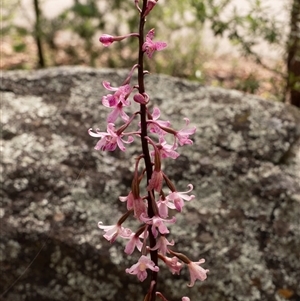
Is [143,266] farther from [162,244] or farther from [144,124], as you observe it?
[144,124]

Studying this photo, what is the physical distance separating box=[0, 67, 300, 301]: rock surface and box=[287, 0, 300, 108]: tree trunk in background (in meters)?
0.71

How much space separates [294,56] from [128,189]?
5.27 feet

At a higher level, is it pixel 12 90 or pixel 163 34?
pixel 12 90

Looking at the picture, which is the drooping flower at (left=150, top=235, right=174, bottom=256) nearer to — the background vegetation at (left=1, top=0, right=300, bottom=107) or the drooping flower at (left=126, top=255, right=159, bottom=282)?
the drooping flower at (left=126, top=255, right=159, bottom=282)

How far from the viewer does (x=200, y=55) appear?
5180 millimetres

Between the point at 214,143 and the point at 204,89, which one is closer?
the point at 214,143

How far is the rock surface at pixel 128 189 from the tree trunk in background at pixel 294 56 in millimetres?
706

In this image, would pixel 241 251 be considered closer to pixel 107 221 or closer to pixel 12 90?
pixel 107 221

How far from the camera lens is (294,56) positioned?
12.0ft

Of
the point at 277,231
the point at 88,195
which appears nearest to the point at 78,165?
the point at 88,195

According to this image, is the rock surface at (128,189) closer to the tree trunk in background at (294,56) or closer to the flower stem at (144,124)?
the tree trunk in background at (294,56)

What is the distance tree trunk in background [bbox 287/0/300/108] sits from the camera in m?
3.31

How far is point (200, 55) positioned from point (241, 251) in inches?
119

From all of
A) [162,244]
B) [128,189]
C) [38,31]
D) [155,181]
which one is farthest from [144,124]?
[38,31]
